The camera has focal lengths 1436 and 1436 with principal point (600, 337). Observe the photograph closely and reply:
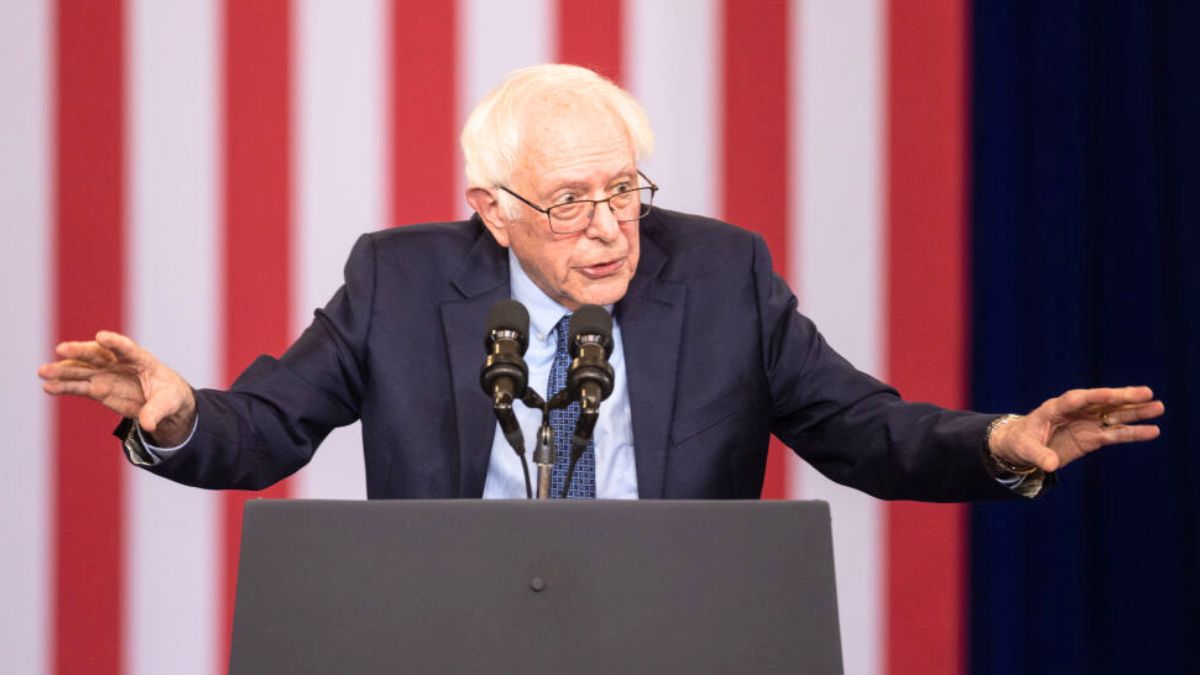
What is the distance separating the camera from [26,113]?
3.13 metres

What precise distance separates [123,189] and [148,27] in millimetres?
365

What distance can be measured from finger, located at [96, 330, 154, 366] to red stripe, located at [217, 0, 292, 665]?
134 centimetres

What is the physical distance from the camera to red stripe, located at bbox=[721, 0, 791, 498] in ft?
10.5

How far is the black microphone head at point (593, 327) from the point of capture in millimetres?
1632

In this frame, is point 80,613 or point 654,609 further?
point 80,613

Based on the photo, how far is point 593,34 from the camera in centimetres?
322

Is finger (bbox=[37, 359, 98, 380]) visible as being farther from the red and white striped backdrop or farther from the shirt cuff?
the red and white striped backdrop

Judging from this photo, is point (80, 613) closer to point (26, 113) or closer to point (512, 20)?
point (26, 113)

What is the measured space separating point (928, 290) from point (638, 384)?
3.80 ft

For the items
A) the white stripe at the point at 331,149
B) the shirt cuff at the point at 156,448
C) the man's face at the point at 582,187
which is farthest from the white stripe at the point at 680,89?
the shirt cuff at the point at 156,448

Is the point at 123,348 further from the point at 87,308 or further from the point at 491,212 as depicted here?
the point at 87,308

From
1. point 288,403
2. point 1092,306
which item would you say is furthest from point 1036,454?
point 1092,306

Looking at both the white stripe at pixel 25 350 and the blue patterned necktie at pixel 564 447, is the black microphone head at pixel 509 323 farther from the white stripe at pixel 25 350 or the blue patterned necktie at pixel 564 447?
the white stripe at pixel 25 350

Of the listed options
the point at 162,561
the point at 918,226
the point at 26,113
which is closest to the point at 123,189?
the point at 26,113
